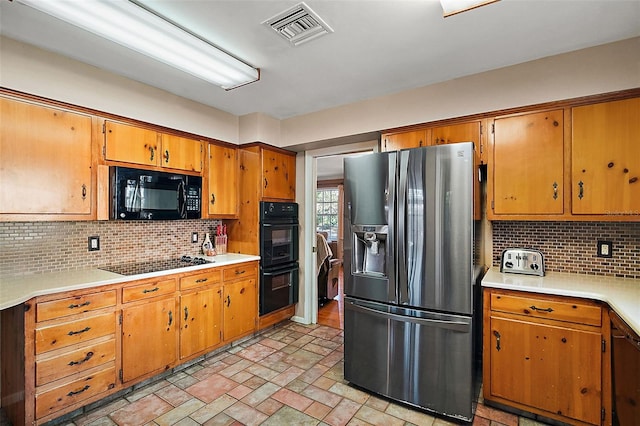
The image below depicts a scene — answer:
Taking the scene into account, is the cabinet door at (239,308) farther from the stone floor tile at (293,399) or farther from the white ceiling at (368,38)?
the white ceiling at (368,38)

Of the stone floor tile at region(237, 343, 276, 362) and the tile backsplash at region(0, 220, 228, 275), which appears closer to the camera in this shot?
the tile backsplash at region(0, 220, 228, 275)

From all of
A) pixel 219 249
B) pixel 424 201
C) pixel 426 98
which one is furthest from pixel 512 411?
pixel 219 249

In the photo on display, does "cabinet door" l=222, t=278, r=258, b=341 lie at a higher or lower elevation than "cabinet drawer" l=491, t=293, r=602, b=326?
lower

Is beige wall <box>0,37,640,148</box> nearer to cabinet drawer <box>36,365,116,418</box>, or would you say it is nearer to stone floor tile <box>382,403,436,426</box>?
cabinet drawer <box>36,365,116,418</box>

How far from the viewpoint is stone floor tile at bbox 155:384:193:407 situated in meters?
2.26

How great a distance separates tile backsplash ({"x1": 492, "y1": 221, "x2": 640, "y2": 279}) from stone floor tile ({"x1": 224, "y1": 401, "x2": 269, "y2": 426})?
2286 millimetres

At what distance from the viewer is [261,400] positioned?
229 centimetres

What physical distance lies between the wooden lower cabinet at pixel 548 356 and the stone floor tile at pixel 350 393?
2.89 ft

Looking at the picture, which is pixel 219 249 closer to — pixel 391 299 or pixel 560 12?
pixel 391 299

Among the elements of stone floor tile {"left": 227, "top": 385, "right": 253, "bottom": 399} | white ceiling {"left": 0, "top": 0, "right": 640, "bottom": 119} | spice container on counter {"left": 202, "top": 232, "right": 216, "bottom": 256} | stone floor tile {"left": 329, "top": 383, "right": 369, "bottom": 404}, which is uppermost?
white ceiling {"left": 0, "top": 0, "right": 640, "bottom": 119}

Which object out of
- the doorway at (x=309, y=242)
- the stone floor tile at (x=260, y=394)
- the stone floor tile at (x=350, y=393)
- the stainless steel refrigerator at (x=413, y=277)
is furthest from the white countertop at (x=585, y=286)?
the doorway at (x=309, y=242)

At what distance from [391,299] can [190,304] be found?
181 centimetres

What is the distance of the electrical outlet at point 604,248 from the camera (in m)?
2.27

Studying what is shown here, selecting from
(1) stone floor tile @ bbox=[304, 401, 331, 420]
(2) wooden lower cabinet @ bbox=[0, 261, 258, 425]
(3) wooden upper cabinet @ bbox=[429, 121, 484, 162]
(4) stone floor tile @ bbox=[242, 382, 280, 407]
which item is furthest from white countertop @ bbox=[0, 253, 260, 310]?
(3) wooden upper cabinet @ bbox=[429, 121, 484, 162]
